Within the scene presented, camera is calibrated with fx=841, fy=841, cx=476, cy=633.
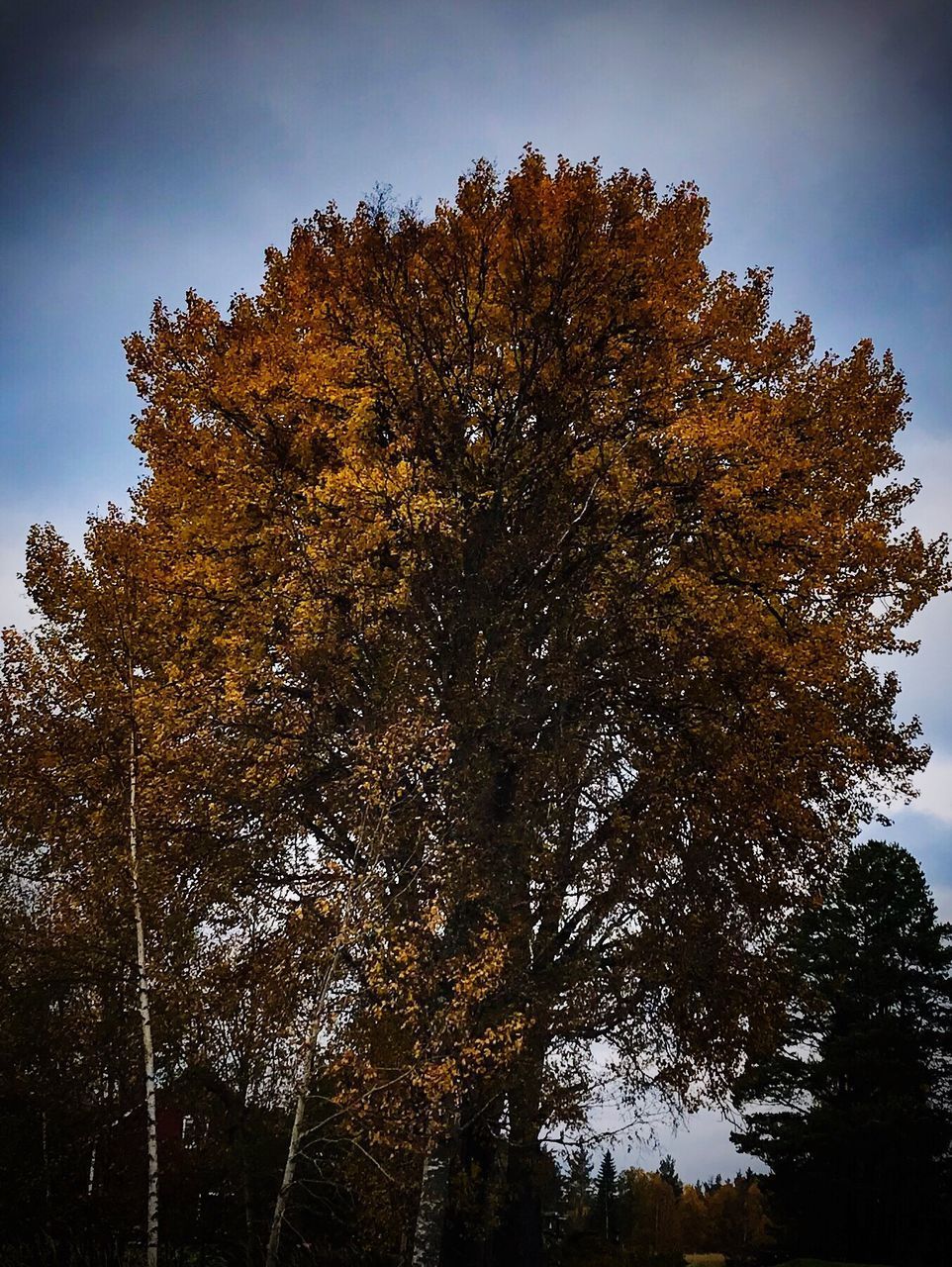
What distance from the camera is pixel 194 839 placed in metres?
9.84

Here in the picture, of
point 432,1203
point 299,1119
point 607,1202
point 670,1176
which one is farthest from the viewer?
point 670,1176

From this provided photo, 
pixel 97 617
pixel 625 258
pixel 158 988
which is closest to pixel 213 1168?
pixel 158 988

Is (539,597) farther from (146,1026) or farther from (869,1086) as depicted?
(869,1086)

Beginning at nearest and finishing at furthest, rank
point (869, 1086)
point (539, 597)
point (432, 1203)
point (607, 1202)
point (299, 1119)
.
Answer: point (299, 1119) < point (432, 1203) < point (539, 597) < point (869, 1086) < point (607, 1202)

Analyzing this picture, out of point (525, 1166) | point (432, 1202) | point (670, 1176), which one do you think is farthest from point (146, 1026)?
point (670, 1176)

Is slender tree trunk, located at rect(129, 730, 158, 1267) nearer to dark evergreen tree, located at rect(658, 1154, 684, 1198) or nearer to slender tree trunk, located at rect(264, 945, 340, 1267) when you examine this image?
slender tree trunk, located at rect(264, 945, 340, 1267)

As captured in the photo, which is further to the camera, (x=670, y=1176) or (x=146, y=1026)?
(x=670, y=1176)

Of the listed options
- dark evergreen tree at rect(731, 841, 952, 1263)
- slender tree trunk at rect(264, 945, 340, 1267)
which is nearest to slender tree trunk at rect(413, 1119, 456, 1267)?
slender tree trunk at rect(264, 945, 340, 1267)

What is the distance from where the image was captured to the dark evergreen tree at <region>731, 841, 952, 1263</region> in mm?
23891

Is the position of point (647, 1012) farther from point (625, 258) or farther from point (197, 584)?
point (625, 258)

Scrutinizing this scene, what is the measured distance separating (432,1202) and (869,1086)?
22.6 metres

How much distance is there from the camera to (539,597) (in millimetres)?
11203

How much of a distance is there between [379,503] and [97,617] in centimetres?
393

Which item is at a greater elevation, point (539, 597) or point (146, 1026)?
point (539, 597)
